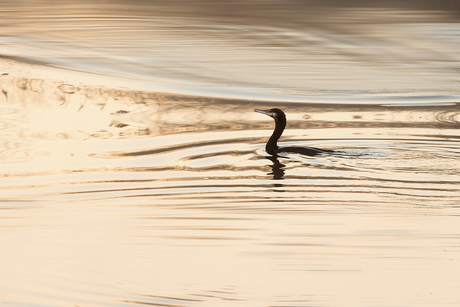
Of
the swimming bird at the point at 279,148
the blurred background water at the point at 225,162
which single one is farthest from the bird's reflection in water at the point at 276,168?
the swimming bird at the point at 279,148

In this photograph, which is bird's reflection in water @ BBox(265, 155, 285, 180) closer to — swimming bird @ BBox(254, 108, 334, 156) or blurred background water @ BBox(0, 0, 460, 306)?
blurred background water @ BBox(0, 0, 460, 306)

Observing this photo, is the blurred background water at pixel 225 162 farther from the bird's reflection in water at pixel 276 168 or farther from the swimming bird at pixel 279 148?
the swimming bird at pixel 279 148

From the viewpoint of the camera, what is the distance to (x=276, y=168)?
989 cm

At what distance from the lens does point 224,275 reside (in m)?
5.75

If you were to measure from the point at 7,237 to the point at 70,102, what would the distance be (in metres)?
6.81

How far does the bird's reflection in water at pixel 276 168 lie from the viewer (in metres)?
9.41

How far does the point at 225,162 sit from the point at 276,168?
65 cm

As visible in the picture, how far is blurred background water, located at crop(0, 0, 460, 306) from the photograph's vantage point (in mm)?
5734

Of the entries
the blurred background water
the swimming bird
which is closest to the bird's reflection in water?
the blurred background water

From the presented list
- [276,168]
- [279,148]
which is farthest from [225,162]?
[279,148]

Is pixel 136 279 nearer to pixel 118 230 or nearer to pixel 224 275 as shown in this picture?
pixel 224 275

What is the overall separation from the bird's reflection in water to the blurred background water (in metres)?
0.04

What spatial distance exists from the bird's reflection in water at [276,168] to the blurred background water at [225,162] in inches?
1.4

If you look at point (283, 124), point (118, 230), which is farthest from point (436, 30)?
point (118, 230)
